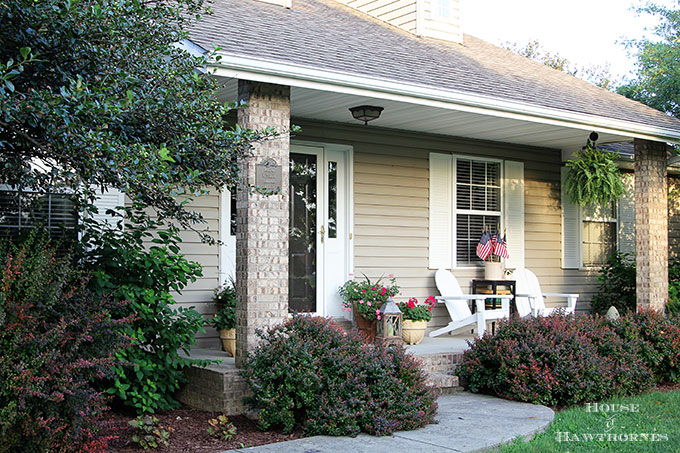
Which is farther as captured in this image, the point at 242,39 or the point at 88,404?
the point at 242,39

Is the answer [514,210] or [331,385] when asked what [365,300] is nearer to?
[331,385]

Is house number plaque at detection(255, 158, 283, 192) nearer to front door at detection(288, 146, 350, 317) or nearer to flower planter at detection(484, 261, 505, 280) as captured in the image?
front door at detection(288, 146, 350, 317)

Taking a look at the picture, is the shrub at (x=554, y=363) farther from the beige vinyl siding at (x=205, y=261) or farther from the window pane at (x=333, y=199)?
the beige vinyl siding at (x=205, y=261)

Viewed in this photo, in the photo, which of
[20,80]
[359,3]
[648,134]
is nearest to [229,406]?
[20,80]

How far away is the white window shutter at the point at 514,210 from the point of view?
10469 millimetres

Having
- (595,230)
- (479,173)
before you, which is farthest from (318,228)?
(595,230)

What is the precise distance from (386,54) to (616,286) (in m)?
5.22

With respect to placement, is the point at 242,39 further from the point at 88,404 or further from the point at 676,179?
the point at 676,179

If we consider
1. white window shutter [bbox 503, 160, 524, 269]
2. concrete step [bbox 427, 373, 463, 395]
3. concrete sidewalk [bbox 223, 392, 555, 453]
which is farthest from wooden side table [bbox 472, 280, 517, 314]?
concrete sidewalk [bbox 223, 392, 555, 453]

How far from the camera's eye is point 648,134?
9180 millimetres

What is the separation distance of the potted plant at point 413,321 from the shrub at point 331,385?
239 cm

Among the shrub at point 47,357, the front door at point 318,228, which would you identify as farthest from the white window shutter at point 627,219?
the shrub at point 47,357

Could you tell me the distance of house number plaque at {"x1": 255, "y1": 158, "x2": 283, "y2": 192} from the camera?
244 inches

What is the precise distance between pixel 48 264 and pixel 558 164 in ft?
27.2
